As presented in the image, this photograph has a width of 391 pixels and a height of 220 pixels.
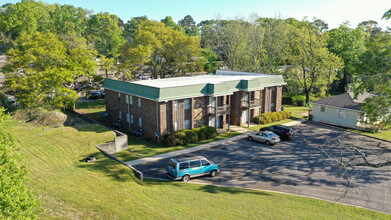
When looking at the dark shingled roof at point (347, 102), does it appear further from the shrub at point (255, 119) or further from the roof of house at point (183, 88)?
the shrub at point (255, 119)

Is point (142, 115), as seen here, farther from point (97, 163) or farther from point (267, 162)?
point (267, 162)

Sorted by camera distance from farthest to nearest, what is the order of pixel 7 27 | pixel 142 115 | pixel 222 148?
pixel 7 27
pixel 142 115
pixel 222 148

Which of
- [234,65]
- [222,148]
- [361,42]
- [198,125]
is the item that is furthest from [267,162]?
[361,42]

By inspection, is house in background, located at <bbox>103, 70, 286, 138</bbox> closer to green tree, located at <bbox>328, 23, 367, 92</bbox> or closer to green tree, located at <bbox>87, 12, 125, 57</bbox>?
green tree, located at <bbox>328, 23, 367, 92</bbox>

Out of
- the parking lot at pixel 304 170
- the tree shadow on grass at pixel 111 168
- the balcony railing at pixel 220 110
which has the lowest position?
the parking lot at pixel 304 170

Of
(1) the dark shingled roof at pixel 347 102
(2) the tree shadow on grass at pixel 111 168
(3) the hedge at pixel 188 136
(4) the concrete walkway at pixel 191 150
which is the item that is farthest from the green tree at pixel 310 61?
(2) the tree shadow on grass at pixel 111 168

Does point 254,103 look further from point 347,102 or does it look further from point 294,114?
point 347,102

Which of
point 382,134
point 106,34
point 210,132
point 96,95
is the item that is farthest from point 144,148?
point 106,34
